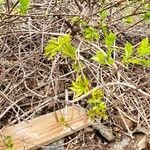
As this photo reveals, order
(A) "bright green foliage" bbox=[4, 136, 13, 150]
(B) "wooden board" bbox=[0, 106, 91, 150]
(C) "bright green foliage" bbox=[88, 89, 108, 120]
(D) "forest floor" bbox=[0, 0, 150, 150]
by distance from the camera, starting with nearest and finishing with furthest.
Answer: (C) "bright green foliage" bbox=[88, 89, 108, 120]
(A) "bright green foliage" bbox=[4, 136, 13, 150]
(B) "wooden board" bbox=[0, 106, 91, 150]
(D) "forest floor" bbox=[0, 0, 150, 150]

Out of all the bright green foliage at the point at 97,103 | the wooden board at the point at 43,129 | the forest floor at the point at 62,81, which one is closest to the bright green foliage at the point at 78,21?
the forest floor at the point at 62,81

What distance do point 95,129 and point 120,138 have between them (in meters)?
0.16

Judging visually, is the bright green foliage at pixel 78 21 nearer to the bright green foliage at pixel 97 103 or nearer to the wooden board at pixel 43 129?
the wooden board at pixel 43 129

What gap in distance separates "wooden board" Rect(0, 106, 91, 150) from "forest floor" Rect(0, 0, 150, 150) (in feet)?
0.19

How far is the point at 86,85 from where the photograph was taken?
4.99 feet

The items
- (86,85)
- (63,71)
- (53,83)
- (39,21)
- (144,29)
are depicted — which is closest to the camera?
(86,85)

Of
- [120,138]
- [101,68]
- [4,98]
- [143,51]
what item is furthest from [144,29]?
[143,51]

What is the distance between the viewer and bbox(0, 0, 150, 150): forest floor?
2.24 m

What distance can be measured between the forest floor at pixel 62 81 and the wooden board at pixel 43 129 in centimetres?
6

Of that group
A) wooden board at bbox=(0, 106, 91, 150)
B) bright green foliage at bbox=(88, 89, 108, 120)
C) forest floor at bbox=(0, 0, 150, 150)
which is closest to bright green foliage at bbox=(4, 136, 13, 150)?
wooden board at bbox=(0, 106, 91, 150)

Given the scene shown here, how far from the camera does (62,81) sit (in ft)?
8.14

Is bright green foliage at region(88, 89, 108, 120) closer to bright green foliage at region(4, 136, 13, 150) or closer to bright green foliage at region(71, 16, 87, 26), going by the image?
bright green foliage at region(4, 136, 13, 150)

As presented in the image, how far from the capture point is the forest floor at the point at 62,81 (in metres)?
2.24

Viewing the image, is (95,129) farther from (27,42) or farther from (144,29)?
(144,29)
